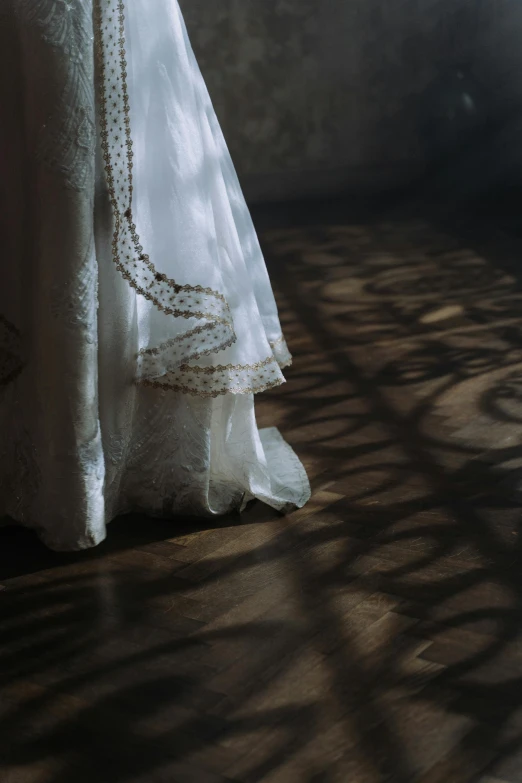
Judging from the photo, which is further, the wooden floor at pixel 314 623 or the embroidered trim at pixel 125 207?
the embroidered trim at pixel 125 207

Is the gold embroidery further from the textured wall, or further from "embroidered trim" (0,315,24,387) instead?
the textured wall

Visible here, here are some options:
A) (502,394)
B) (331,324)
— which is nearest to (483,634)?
(502,394)

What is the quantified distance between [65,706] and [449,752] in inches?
24.0

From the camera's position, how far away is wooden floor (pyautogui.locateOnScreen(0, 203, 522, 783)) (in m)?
1.53

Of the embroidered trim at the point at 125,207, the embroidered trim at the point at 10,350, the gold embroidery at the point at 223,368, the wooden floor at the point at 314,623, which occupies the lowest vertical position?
the wooden floor at the point at 314,623

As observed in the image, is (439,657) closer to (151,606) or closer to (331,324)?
(151,606)

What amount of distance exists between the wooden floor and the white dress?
0.16 metres

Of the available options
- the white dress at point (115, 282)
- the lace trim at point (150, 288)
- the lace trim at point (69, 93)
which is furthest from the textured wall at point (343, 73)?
the lace trim at point (69, 93)

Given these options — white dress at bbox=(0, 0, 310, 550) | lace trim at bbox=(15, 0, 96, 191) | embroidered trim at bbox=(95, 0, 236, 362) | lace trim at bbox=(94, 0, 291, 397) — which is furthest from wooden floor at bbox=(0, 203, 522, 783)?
lace trim at bbox=(15, 0, 96, 191)

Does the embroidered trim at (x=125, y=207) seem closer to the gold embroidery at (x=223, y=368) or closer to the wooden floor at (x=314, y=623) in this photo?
the gold embroidery at (x=223, y=368)

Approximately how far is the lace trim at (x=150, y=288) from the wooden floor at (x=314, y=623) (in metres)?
0.35

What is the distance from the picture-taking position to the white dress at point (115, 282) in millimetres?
1909

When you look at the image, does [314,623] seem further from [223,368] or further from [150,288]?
[150,288]

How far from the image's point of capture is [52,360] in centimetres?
199
